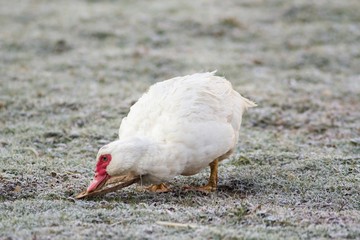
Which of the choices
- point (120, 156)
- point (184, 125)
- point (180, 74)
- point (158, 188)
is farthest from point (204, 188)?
point (180, 74)

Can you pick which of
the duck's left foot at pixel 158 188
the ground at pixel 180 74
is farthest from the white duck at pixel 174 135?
the ground at pixel 180 74

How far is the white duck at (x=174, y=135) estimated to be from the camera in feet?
19.0

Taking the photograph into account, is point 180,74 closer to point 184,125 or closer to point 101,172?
point 184,125

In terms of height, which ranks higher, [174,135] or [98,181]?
[174,135]

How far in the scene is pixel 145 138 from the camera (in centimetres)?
594

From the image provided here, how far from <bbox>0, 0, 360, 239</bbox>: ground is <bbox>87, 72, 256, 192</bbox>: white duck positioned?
28 centimetres

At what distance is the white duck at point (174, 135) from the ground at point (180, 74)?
0.92 feet

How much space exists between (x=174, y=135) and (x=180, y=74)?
6070mm

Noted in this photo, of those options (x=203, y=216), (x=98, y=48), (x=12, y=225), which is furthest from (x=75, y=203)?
(x=98, y=48)

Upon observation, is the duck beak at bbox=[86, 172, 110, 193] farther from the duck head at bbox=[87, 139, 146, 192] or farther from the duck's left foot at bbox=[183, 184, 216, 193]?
the duck's left foot at bbox=[183, 184, 216, 193]

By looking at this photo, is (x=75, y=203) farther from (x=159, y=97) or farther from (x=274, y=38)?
(x=274, y=38)

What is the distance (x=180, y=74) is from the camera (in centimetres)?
1190

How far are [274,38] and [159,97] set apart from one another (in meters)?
8.13

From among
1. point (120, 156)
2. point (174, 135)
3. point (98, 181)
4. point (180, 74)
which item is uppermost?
point (174, 135)
